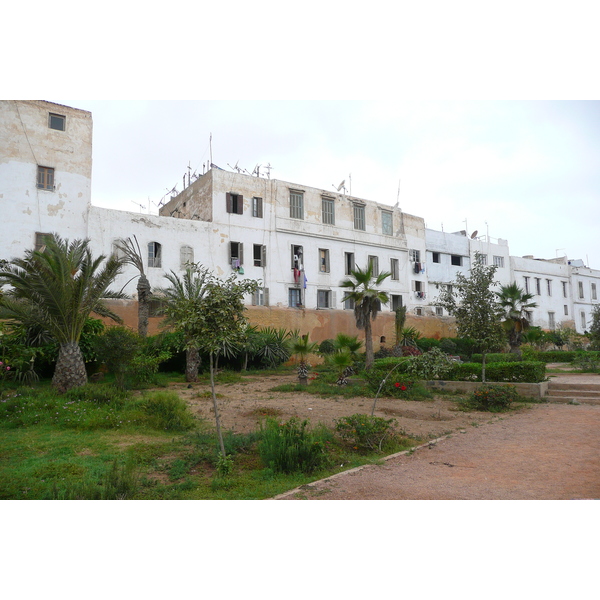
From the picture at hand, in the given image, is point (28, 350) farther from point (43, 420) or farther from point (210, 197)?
point (210, 197)

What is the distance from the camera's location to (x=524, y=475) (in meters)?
7.11

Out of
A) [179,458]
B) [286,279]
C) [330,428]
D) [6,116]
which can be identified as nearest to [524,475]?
[330,428]

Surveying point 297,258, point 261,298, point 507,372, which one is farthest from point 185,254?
point 507,372

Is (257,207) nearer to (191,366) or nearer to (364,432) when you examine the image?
(191,366)

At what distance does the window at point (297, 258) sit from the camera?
30.0 meters

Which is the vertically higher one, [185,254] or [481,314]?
[185,254]

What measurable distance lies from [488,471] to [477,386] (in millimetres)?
9221

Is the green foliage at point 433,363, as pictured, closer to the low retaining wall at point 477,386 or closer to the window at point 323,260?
the low retaining wall at point 477,386

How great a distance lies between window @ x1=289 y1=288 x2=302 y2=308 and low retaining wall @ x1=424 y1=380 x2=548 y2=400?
13.6 m

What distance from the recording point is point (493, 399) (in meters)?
13.6

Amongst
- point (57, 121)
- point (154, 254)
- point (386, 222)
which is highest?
point (57, 121)

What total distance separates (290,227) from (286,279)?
337 centimetres

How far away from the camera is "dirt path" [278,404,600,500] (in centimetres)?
628

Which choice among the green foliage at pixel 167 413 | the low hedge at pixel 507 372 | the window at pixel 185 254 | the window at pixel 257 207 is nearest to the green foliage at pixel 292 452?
the green foliage at pixel 167 413
